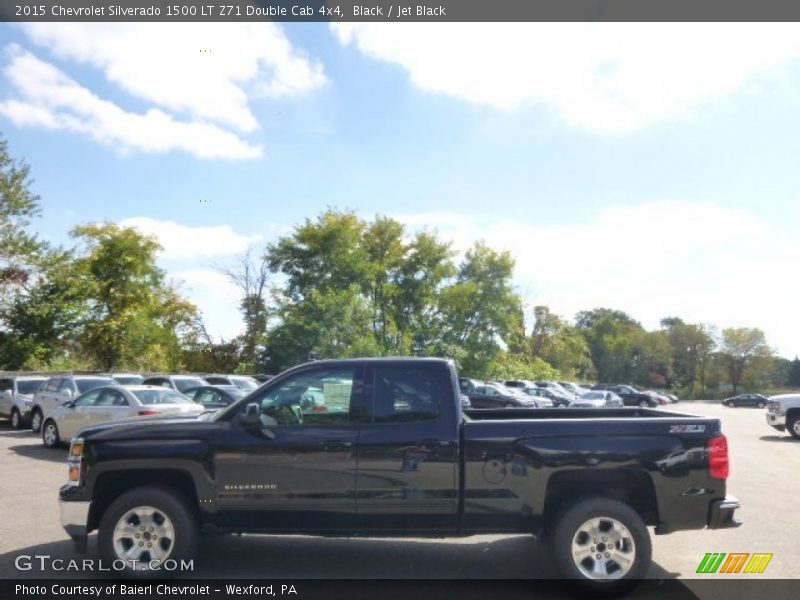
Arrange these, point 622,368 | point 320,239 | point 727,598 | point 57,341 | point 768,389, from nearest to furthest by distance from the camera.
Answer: point 727,598 → point 57,341 → point 320,239 → point 768,389 → point 622,368

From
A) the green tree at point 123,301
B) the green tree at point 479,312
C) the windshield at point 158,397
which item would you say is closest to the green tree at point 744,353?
the green tree at point 479,312

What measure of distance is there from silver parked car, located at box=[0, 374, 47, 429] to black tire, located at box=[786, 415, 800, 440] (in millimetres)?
22256

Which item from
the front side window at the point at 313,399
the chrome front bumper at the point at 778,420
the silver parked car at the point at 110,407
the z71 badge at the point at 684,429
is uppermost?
the front side window at the point at 313,399

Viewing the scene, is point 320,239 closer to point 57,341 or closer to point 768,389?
point 57,341

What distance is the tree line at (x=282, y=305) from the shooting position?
38219mm

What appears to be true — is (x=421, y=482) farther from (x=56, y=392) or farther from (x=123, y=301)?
(x=123, y=301)

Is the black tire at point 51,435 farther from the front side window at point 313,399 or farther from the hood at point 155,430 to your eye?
the front side window at point 313,399

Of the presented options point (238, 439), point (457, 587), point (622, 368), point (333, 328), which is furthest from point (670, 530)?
point (622, 368)

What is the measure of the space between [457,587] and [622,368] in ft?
364

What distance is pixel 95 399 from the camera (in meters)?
15.3

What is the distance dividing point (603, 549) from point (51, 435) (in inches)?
534

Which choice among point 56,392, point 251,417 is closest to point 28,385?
point 56,392

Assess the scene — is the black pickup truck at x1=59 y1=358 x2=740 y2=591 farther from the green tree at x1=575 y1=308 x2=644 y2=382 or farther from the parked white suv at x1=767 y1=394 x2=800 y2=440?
the green tree at x1=575 y1=308 x2=644 y2=382

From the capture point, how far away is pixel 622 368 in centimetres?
11181
